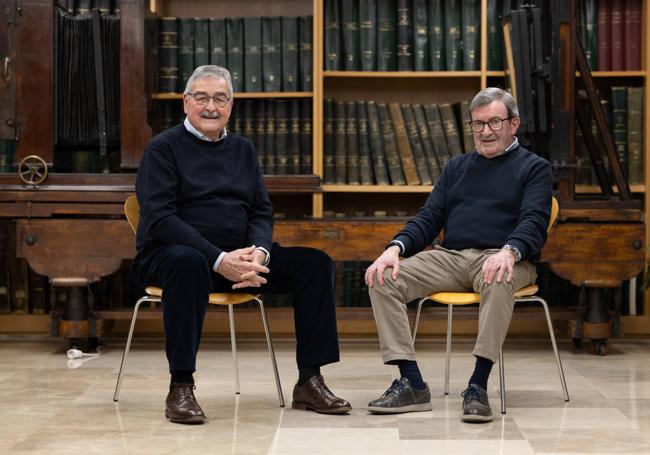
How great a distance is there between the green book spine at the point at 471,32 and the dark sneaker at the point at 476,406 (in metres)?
2.18

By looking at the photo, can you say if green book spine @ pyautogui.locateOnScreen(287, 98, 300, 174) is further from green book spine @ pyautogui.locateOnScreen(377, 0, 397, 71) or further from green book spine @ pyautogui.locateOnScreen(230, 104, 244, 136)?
green book spine @ pyautogui.locateOnScreen(377, 0, 397, 71)

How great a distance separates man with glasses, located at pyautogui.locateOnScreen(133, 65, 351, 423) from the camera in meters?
3.12

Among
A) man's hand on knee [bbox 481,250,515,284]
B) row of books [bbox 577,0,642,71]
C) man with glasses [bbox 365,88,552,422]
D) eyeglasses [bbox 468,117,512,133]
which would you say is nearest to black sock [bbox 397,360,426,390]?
man with glasses [bbox 365,88,552,422]

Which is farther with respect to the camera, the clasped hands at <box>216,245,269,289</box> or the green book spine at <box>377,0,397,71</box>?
the green book spine at <box>377,0,397,71</box>

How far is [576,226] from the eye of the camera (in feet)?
15.1

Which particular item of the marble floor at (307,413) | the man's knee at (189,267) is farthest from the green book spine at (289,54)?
the man's knee at (189,267)

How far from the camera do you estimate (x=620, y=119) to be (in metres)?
5.02

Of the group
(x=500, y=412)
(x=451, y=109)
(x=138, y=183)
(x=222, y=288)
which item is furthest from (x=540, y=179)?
(x=451, y=109)

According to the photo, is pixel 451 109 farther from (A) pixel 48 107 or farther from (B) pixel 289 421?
(B) pixel 289 421

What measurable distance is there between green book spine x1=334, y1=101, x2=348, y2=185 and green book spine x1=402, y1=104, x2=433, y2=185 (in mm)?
300

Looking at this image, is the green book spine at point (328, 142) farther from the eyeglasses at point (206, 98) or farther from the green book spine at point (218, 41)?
the eyeglasses at point (206, 98)

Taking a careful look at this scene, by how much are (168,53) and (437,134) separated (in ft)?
4.34

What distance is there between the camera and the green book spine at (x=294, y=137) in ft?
16.3

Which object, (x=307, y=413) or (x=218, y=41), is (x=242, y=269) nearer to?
(x=307, y=413)
